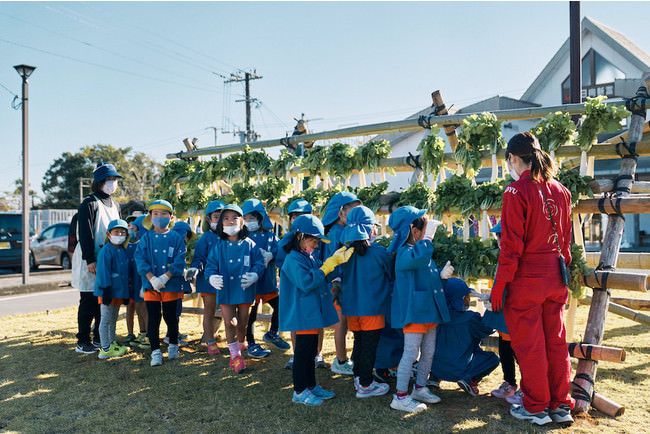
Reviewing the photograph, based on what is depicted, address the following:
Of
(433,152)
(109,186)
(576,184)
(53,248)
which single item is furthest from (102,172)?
(53,248)

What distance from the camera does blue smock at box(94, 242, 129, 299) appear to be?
5441 mm

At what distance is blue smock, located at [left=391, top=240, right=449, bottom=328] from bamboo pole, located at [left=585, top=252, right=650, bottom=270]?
2054mm

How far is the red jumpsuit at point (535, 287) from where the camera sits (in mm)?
3377

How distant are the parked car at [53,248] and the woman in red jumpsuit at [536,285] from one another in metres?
16.6

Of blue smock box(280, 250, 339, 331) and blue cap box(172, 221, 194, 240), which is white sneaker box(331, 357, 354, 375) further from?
blue cap box(172, 221, 194, 240)

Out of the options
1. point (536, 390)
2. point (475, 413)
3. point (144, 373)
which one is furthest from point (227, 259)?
point (536, 390)

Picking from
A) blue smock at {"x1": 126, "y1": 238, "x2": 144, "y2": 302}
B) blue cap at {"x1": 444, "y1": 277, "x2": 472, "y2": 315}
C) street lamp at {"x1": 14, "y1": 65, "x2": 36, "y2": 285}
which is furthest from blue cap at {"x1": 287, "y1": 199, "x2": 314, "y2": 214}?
street lamp at {"x1": 14, "y1": 65, "x2": 36, "y2": 285}

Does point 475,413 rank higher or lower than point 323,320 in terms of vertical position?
lower

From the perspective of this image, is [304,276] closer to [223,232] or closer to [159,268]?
[223,232]

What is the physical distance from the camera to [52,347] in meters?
6.16

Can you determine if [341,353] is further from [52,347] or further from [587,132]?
[52,347]

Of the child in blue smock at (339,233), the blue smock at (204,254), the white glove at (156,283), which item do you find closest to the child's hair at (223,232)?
the blue smock at (204,254)

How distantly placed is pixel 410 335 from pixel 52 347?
456 cm

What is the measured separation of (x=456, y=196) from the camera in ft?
15.5
